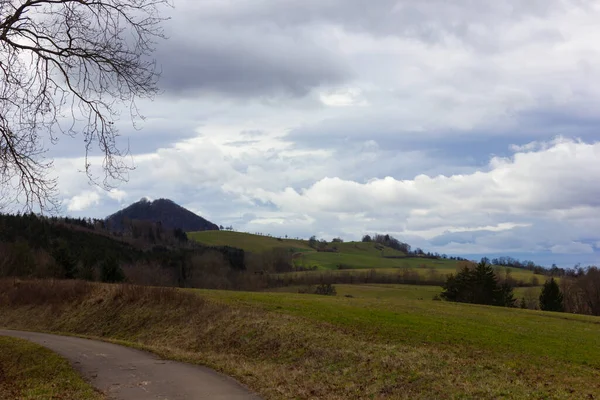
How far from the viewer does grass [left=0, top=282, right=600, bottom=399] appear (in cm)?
1254

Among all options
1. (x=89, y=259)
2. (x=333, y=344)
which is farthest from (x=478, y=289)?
(x=333, y=344)

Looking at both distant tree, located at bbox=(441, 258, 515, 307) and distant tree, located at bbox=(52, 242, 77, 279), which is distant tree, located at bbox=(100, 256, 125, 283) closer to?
distant tree, located at bbox=(52, 242, 77, 279)

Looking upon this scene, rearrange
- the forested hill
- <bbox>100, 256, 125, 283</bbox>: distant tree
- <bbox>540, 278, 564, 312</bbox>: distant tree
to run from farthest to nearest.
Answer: <bbox>540, 278, 564, 312</bbox>: distant tree, the forested hill, <bbox>100, 256, 125, 283</bbox>: distant tree

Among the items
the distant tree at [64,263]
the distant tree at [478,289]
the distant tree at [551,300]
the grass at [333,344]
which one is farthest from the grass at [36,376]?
the distant tree at [551,300]

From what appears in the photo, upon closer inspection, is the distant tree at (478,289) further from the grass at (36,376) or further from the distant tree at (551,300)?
the grass at (36,376)

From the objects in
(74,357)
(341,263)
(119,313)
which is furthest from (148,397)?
(341,263)

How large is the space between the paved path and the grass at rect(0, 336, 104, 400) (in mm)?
411

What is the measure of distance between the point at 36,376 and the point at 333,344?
30.5 feet

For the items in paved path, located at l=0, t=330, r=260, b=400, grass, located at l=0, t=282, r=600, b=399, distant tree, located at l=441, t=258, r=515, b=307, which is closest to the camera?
paved path, located at l=0, t=330, r=260, b=400

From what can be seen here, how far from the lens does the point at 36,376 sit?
14.6 metres

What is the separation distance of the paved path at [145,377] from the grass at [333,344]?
0.81 metres

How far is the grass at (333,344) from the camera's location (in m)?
12.5

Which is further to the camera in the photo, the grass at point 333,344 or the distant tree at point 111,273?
the distant tree at point 111,273

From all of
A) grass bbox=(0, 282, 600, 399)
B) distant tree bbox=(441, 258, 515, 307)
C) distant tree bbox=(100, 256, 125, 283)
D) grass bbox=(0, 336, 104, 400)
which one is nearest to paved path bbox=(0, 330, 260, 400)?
grass bbox=(0, 336, 104, 400)
